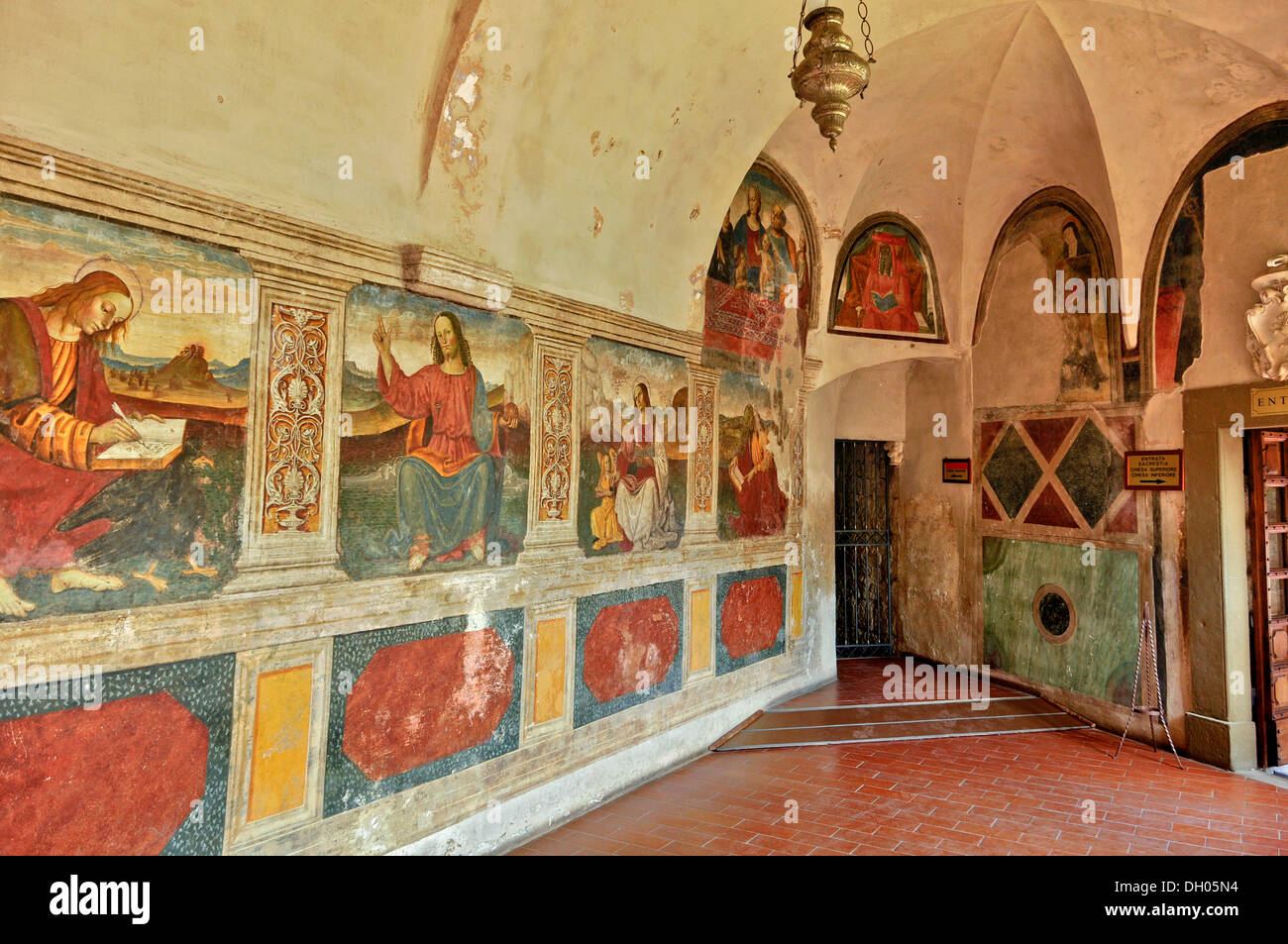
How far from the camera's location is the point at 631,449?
6105 millimetres

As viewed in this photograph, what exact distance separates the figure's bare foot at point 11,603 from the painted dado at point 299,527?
2 centimetres

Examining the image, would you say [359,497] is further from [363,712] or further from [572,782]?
[572,782]

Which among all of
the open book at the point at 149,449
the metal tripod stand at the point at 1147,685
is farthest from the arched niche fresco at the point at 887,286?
the open book at the point at 149,449

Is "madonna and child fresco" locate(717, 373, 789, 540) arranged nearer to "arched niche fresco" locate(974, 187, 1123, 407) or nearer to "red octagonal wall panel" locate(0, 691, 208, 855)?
"arched niche fresco" locate(974, 187, 1123, 407)

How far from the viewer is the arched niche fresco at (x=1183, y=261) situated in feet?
21.7

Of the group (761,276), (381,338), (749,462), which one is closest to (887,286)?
(761,276)

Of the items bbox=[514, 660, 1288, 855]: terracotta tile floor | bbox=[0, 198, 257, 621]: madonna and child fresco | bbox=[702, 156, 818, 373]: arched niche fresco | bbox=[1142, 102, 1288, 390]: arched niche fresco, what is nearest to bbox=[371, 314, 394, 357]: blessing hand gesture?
bbox=[0, 198, 257, 621]: madonna and child fresco

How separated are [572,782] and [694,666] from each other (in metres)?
1.78

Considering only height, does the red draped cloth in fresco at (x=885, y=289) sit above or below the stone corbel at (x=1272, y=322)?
above

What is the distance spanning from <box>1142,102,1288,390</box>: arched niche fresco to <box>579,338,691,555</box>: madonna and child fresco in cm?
460

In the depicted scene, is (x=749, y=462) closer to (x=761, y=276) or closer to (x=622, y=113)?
(x=761, y=276)

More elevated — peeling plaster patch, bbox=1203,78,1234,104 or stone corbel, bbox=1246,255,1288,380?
peeling plaster patch, bbox=1203,78,1234,104

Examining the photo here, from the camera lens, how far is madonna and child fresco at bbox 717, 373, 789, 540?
7.29 metres

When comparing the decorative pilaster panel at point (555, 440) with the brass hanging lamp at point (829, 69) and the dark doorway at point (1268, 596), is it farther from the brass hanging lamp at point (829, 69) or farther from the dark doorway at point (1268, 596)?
the dark doorway at point (1268, 596)
